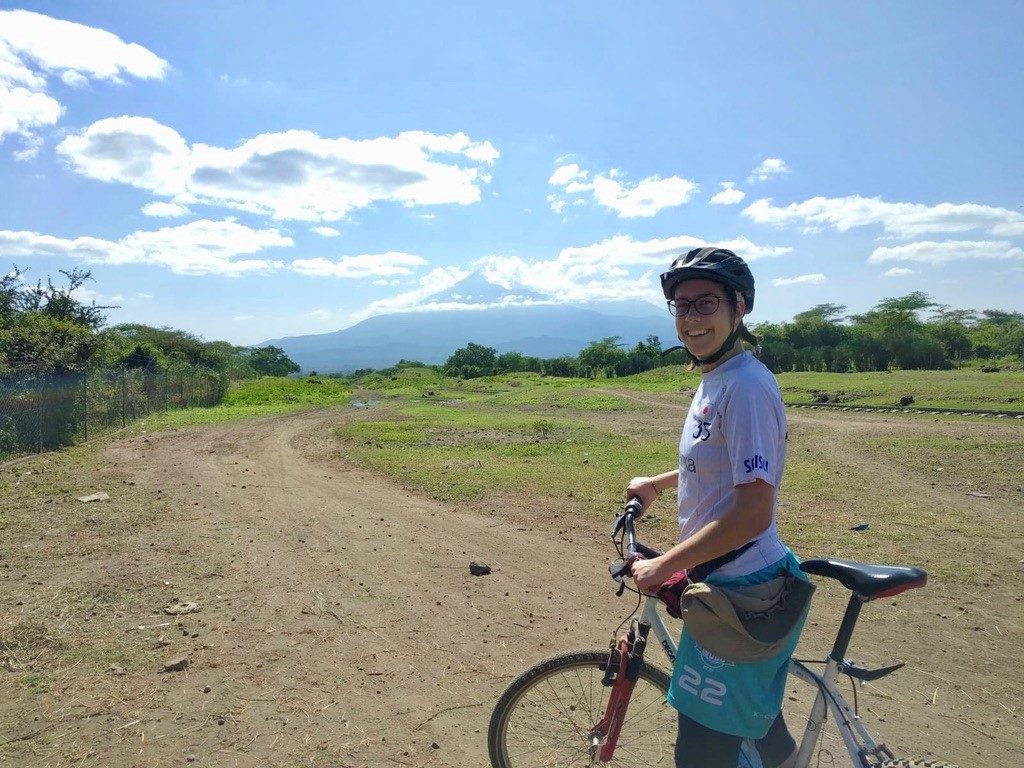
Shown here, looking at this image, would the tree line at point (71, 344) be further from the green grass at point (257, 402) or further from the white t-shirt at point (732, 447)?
the white t-shirt at point (732, 447)

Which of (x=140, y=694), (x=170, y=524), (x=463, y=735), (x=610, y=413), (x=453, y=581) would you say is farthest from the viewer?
(x=610, y=413)

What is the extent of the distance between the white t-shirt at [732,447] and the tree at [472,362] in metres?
57.4

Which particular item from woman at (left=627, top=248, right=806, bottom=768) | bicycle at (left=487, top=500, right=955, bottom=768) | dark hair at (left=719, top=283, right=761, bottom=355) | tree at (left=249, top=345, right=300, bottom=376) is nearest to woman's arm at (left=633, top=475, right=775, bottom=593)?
woman at (left=627, top=248, right=806, bottom=768)

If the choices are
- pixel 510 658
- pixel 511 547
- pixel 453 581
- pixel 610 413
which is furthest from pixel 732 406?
pixel 610 413

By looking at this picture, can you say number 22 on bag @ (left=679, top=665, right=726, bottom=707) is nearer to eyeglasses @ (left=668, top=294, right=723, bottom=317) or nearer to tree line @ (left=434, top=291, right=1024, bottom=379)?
eyeglasses @ (left=668, top=294, right=723, bottom=317)

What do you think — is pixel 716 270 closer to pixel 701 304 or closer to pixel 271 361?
pixel 701 304

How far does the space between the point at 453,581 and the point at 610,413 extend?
18.6m

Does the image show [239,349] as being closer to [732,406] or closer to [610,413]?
[610,413]

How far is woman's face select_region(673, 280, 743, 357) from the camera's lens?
2184 millimetres

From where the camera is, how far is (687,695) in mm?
2133

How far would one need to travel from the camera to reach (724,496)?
7.00 ft

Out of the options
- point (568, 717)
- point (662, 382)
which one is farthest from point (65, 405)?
point (662, 382)

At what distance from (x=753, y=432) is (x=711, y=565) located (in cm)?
52

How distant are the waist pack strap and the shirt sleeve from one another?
271 millimetres
